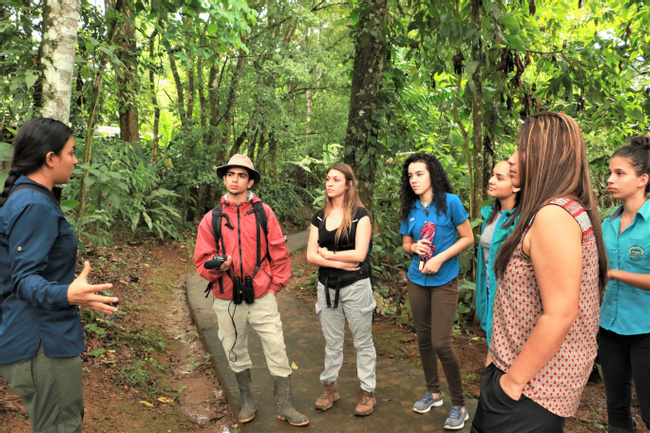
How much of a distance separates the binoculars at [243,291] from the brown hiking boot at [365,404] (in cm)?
126

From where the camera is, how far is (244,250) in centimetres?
370

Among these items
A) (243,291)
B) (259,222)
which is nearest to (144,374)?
(243,291)

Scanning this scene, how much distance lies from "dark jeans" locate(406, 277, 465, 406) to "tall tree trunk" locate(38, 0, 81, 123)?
10.8ft

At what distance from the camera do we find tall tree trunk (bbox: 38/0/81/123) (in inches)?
144

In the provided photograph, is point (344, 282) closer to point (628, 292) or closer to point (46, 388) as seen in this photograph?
point (628, 292)

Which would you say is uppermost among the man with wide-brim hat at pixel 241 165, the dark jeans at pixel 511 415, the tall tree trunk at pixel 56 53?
the tall tree trunk at pixel 56 53

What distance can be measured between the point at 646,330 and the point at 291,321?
15.0ft

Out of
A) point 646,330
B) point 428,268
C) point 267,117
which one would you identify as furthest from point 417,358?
point 267,117

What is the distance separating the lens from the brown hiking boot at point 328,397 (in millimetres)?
3863

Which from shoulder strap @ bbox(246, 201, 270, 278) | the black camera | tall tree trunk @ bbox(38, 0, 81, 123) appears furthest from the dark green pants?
tall tree trunk @ bbox(38, 0, 81, 123)

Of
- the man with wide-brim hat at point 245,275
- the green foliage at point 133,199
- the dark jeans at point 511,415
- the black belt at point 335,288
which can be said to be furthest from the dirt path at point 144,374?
the dark jeans at point 511,415

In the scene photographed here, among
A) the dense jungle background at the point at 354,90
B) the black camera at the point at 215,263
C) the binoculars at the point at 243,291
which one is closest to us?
the black camera at the point at 215,263

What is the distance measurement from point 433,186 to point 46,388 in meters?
2.99

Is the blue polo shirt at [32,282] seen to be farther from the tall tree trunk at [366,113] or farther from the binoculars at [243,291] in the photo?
the tall tree trunk at [366,113]
